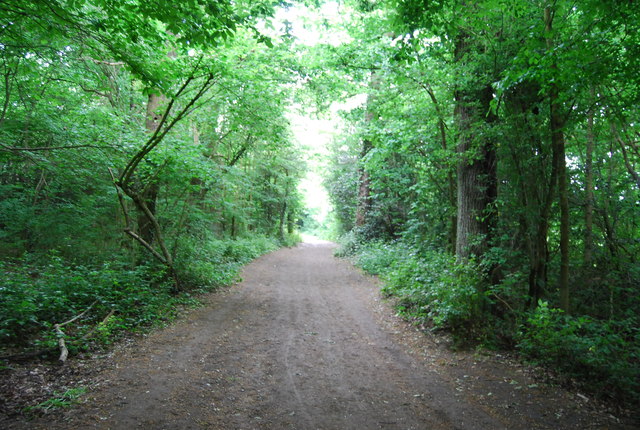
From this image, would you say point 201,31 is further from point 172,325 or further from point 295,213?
point 295,213

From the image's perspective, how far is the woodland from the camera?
4496 millimetres

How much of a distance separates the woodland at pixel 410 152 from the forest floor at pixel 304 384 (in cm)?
57

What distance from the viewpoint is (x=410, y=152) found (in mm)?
10812

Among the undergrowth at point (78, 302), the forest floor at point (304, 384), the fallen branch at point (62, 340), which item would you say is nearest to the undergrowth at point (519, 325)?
the forest floor at point (304, 384)

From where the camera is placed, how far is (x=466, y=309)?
6055 millimetres

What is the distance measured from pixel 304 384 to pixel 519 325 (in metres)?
3.45

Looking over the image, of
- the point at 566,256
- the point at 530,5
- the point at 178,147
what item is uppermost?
the point at 530,5

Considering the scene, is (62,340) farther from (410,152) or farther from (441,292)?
(410,152)

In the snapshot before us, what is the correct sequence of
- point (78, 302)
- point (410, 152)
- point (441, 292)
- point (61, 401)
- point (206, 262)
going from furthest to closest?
point (206, 262), point (410, 152), point (441, 292), point (78, 302), point (61, 401)

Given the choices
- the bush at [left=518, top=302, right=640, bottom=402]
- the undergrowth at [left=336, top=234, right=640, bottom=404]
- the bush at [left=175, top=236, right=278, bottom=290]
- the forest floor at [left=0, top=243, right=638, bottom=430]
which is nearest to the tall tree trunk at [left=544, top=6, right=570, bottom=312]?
the undergrowth at [left=336, top=234, right=640, bottom=404]

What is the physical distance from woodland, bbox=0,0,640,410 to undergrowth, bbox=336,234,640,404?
32 millimetres

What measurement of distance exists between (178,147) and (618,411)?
8803 millimetres

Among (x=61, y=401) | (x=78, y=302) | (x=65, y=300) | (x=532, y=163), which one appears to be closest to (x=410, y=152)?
(x=532, y=163)

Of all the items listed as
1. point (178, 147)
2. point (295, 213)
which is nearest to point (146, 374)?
point (178, 147)
